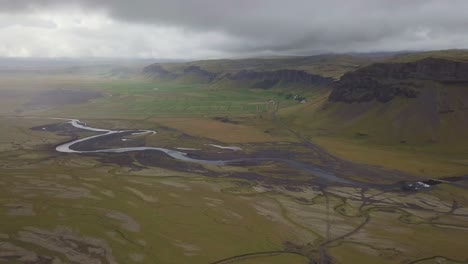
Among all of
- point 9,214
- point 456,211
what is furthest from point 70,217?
point 456,211

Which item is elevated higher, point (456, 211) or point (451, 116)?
point (451, 116)

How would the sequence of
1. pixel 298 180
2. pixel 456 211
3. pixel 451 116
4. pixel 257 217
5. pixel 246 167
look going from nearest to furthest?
pixel 257 217
pixel 456 211
pixel 298 180
pixel 246 167
pixel 451 116

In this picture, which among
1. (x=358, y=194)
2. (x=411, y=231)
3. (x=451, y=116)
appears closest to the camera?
(x=411, y=231)

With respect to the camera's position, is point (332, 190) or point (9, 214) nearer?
point (9, 214)

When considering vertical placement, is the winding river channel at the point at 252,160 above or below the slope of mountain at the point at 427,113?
below

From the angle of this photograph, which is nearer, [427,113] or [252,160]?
[252,160]

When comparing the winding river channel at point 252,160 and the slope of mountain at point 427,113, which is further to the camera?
the slope of mountain at point 427,113

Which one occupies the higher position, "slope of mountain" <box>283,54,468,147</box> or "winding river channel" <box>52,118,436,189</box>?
"slope of mountain" <box>283,54,468,147</box>

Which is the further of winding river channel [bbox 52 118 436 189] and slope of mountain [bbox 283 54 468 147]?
slope of mountain [bbox 283 54 468 147]

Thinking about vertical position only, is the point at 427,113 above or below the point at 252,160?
above

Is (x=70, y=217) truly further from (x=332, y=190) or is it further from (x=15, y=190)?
(x=332, y=190)

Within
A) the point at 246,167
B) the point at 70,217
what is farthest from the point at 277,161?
the point at 70,217
